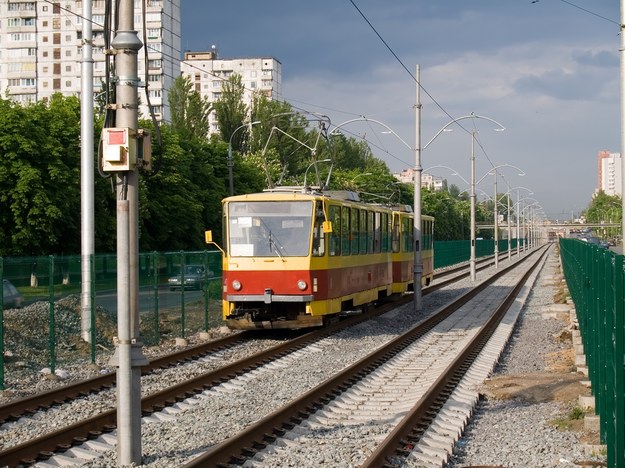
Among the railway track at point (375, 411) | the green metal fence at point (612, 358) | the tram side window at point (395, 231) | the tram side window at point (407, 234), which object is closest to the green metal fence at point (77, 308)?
the railway track at point (375, 411)

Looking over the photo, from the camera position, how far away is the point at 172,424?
36.4 ft

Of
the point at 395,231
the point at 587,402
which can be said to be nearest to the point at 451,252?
the point at 395,231

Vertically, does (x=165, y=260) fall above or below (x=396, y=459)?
above

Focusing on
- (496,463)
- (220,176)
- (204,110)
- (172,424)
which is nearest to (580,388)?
(496,463)

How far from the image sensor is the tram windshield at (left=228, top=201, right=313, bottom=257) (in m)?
20.2

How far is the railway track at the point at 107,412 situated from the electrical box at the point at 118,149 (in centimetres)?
277

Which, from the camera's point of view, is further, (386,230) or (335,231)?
(386,230)

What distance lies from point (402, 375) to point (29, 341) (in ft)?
19.8

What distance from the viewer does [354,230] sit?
77.2 feet

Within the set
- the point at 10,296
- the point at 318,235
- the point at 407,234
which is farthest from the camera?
the point at 407,234

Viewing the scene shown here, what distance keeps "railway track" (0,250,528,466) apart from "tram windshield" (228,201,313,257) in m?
1.94

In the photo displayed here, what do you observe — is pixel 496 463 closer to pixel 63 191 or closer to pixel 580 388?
pixel 580 388

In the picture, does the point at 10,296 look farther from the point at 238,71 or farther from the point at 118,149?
the point at 238,71

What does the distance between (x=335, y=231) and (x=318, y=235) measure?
1.06 metres
